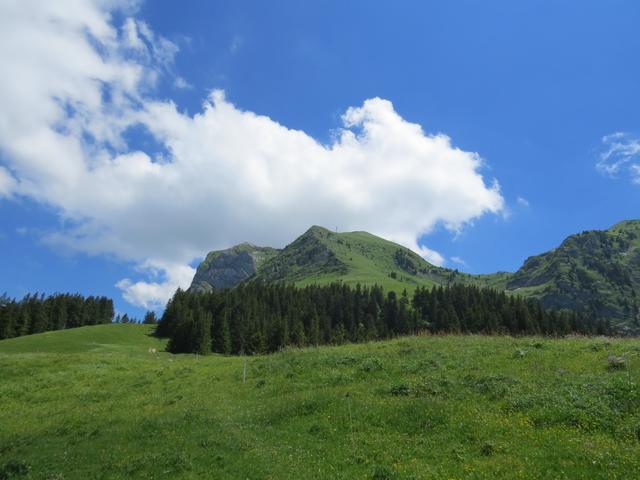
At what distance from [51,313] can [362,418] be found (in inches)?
6194

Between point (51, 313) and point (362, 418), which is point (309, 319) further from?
point (362, 418)

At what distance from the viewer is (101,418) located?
86.8 ft

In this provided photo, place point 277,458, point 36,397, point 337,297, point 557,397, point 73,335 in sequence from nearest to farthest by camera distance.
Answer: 1. point 277,458
2. point 557,397
3. point 36,397
4. point 73,335
5. point 337,297

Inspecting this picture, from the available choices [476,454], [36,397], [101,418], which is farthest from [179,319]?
[476,454]

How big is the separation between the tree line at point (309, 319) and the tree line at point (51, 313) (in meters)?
34.4

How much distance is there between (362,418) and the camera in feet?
66.7

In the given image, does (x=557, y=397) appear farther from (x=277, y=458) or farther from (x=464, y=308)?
(x=464, y=308)

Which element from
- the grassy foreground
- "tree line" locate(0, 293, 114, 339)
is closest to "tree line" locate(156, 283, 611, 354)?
"tree line" locate(0, 293, 114, 339)

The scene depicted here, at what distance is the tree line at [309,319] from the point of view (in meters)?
117

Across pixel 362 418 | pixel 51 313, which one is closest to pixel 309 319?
pixel 51 313

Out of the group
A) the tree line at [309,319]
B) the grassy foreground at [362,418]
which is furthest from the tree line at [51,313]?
the grassy foreground at [362,418]

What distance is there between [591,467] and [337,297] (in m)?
183

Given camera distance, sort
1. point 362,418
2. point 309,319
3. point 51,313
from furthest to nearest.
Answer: point 309,319 < point 51,313 < point 362,418

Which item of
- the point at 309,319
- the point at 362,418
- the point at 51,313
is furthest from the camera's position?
the point at 309,319
